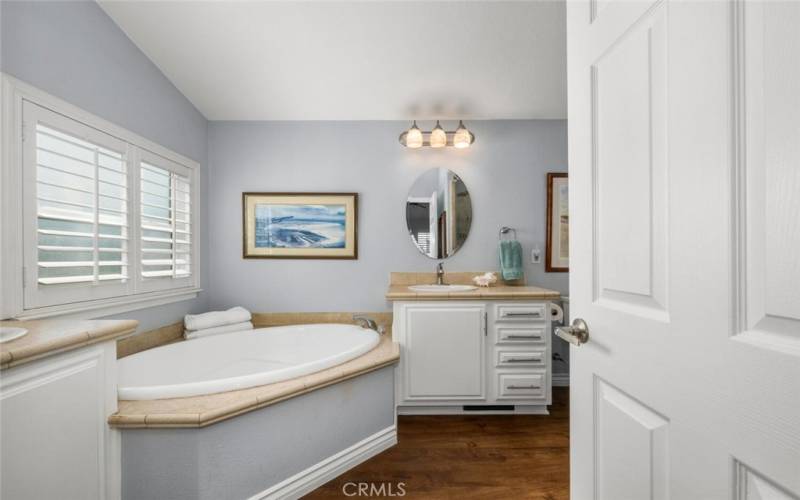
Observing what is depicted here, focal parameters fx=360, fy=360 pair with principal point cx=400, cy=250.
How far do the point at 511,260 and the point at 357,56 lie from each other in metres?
1.85

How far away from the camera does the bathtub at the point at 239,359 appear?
1.59m

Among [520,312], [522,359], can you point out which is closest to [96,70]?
[520,312]

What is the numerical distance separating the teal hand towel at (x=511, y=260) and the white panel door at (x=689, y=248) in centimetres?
199

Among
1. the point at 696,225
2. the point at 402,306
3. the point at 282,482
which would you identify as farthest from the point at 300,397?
the point at 696,225

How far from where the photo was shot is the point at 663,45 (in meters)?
0.65

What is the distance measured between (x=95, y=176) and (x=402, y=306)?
185cm

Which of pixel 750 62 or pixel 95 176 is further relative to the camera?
pixel 95 176

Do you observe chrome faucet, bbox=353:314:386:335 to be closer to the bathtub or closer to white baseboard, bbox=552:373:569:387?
the bathtub

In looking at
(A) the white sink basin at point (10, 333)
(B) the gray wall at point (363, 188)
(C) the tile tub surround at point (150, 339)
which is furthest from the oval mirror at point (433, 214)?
(A) the white sink basin at point (10, 333)

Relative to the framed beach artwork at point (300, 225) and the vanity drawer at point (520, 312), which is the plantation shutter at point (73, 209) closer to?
the framed beach artwork at point (300, 225)

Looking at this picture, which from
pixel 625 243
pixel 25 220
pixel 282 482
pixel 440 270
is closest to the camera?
pixel 625 243

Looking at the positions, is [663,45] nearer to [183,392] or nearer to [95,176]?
[183,392]

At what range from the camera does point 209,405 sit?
4.73ft

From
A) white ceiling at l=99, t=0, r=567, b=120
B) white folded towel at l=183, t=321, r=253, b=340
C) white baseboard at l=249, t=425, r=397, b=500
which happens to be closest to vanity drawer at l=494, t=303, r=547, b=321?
white baseboard at l=249, t=425, r=397, b=500
